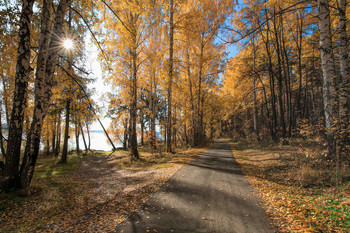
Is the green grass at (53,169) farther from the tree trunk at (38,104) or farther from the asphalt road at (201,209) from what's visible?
the asphalt road at (201,209)

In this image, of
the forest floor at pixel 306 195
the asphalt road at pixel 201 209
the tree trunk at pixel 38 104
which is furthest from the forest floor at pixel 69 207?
the forest floor at pixel 306 195

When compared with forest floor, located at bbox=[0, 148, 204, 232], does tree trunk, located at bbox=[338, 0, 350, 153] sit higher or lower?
higher

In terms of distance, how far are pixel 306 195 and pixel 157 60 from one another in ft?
32.6

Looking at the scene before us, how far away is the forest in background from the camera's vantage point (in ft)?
14.8

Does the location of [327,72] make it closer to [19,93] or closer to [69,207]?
[69,207]

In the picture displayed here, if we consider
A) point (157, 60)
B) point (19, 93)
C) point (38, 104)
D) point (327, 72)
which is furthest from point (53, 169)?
point (327, 72)

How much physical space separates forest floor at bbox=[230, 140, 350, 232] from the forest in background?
735mm

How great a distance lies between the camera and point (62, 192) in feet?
16.6

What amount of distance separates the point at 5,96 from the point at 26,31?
12.2 meters

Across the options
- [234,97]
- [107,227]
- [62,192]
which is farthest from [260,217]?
[234,97]

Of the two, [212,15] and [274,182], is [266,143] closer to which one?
[274,182]

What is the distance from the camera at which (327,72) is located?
489 cm

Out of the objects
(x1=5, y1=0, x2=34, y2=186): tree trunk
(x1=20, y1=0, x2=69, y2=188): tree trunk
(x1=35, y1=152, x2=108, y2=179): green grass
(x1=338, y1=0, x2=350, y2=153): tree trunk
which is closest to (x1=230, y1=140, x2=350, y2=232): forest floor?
(x1=338, y1=0, x2=350, y2=153): tree trunk

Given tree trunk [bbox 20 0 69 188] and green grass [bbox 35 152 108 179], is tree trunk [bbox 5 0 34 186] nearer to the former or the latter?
tree trunk [bbox 20 0 69 188]
